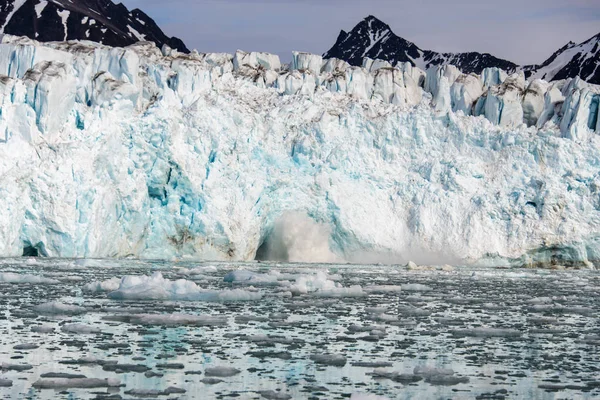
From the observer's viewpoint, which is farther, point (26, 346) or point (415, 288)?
point (415, 288)

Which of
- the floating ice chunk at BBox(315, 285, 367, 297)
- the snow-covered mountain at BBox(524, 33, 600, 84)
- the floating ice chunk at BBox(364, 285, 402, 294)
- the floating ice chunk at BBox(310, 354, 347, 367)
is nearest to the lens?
the floating ice chunk at BBox(310, 354, 347, 367)

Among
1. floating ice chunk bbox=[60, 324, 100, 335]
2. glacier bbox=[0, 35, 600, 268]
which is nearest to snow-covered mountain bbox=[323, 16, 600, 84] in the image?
glacier bbox=[0, 35, 600, 268]

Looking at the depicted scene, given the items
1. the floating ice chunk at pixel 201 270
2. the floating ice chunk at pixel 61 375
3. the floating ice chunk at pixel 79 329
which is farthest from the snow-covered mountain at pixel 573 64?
the floating ice chunk at pixel 61 375

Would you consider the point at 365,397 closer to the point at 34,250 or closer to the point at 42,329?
the point at 42,329

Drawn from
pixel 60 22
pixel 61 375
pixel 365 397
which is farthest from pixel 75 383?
pixel 60 22

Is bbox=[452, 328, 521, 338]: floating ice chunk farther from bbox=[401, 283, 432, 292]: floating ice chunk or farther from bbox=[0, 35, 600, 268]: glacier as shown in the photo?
bbox=[0, 35, 600, 268]: glacier

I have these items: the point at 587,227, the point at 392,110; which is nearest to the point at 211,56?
the point at 392,110
